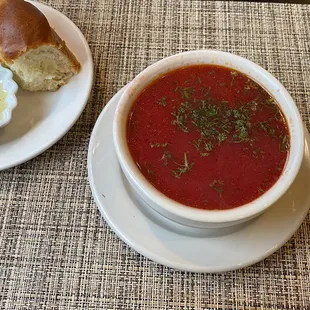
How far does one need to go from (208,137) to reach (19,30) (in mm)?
659

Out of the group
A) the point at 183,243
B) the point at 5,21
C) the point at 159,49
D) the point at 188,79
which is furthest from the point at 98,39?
the point at 183,243

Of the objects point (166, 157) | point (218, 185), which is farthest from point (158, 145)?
point (218, 185)

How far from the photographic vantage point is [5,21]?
1.26m

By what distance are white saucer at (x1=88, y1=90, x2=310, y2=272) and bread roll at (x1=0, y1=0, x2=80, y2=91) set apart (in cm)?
40

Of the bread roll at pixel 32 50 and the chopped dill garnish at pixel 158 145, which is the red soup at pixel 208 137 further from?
the bread roll at pixel 32 50

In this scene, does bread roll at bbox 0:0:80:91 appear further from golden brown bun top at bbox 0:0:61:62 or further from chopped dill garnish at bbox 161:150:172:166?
chopped dill garnish at bbox 161:150:172:166

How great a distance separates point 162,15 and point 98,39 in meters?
0.24

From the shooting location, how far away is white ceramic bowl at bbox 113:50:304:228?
91 cm

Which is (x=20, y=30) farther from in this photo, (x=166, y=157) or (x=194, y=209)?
(x=194, y=209)

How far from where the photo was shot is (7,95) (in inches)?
50.1

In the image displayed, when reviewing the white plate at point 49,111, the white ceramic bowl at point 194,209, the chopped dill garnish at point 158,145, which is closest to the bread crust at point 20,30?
the white plate at point 49,111

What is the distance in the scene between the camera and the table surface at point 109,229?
3.44 feet

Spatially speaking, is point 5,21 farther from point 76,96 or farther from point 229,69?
point 229,69

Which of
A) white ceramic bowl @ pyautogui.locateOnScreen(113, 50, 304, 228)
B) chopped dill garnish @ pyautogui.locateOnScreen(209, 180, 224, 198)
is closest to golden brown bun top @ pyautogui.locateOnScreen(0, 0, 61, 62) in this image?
white ceramic bowl @ pyautogui.locateOnScreen(113, 50, 304, 228)
